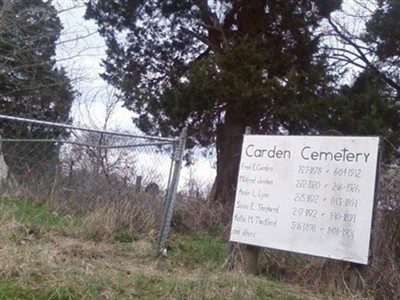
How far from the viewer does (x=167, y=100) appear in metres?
13.7

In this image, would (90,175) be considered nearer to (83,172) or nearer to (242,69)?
(83,172)

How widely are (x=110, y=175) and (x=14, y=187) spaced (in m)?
1.83

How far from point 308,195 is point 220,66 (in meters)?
7.34

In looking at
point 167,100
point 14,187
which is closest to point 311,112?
point 167,100

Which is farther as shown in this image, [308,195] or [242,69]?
[242,69]

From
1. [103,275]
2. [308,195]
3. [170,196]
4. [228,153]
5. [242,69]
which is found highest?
[242,69]

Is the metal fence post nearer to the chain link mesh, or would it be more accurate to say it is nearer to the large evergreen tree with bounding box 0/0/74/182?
the chain link mesh

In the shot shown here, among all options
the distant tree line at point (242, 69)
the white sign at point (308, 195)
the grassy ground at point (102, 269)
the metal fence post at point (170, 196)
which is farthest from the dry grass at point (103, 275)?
the distant tree line at point (242, 69)

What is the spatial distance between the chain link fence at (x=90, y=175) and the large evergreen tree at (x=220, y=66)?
270 cm

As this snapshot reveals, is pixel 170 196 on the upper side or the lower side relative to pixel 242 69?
lower

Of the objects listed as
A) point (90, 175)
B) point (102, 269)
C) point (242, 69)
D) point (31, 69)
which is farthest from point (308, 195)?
point (31, 69)

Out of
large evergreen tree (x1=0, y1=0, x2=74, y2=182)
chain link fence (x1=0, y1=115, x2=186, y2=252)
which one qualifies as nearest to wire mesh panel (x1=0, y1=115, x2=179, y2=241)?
chain link fence (x1=0, y1=115, x2=186, y2=252)

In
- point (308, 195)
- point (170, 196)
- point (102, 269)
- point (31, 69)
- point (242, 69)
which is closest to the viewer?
point (102, 269)

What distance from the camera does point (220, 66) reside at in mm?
12883
